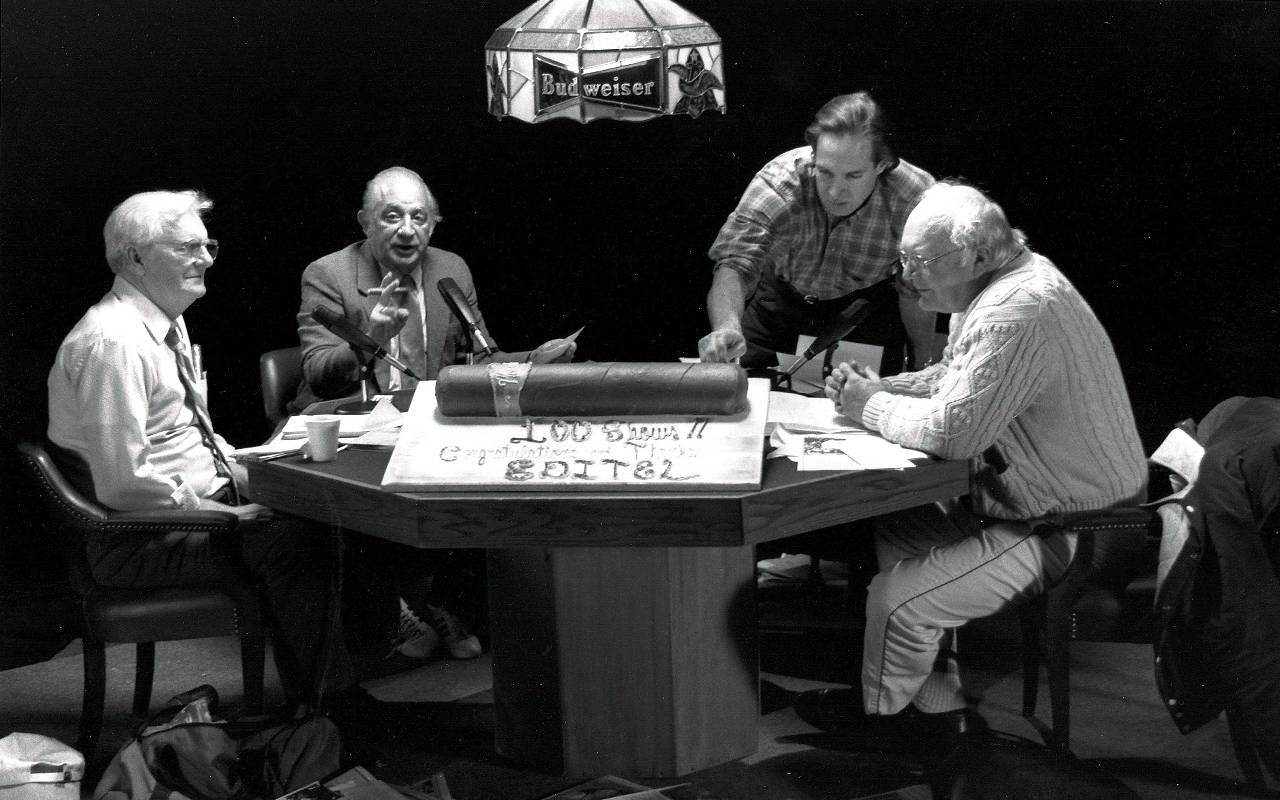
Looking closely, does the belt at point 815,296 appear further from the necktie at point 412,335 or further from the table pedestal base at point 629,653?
the table pedestal base at point 629,653

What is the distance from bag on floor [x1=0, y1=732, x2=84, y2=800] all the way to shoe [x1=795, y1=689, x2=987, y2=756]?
1.78 m

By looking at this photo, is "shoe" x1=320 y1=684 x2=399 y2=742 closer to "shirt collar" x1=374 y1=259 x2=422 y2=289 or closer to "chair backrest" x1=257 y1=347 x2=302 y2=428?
"chair backrest" x1=257 y1=347 x2=302 y2=428

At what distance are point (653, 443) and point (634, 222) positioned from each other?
1880mm

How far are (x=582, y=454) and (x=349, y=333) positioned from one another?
0.95 meters

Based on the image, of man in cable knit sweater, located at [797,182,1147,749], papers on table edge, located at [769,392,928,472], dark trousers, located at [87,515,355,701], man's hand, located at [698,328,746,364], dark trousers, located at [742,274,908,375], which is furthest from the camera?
dark trousers, located at [742,274,908,375]

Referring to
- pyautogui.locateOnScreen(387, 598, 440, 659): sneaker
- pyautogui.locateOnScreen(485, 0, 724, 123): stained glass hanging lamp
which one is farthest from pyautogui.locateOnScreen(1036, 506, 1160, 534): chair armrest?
pyautogui.locateOnScreen(387, 598, 440, 659): sneaker

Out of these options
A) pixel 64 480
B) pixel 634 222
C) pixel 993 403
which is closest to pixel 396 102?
pixel 634 222

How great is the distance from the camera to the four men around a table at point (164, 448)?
3264 millimetres

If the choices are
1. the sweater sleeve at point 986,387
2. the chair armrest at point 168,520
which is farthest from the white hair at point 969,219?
the chair armrest at point 168,520

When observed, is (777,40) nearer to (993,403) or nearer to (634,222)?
(634,222)

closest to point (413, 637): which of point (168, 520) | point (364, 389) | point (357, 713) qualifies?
point (357, 713)

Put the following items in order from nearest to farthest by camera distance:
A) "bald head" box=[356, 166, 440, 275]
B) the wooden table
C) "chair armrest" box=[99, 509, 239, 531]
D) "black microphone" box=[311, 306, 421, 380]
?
the wooden table < "chair armrest" box=[99, 509, 239, 531] < "black microphone" box=[311, 306, 421, 380] < "bald head" box=[356, 166, 440, 275]

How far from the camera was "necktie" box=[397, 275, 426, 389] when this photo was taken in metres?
4.16

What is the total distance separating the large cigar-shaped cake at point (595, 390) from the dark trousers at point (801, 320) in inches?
56.2
